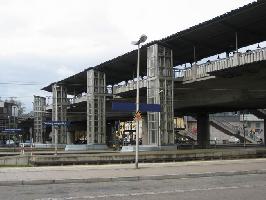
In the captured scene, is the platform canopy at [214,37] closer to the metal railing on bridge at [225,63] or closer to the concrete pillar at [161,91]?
the concrete pillar at [161,91]

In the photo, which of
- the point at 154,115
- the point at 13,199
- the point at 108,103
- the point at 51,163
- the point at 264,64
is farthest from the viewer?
the point at 108,103

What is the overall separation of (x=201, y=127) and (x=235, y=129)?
39.3 metres

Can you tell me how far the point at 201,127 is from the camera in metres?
92.2

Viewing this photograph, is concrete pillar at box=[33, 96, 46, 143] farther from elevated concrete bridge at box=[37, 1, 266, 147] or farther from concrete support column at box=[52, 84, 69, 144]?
elevated concrete bridge at box=[37, 1, 266, 147]

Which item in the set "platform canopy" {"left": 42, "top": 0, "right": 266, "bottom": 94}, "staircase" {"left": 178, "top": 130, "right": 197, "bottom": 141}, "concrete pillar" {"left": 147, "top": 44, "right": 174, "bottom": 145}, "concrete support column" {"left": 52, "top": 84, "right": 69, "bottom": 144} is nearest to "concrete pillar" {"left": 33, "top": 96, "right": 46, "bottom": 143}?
"concrete support column" {"left": 52, "top": 84, "right": 69, "bottom": 144}

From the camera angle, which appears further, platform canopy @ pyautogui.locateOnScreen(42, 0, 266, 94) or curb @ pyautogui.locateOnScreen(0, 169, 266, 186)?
platform canopy @ pyautogui.locateOnScreen(42, 0, 266, 94)

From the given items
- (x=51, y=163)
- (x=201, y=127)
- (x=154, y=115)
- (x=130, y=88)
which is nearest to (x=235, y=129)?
(x=201, y=127)

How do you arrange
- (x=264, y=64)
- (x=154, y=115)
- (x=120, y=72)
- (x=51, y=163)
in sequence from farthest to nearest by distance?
(x=120, y=72)
(x=154, y=115)
(x=264, y=64)
(x=51, y=163)

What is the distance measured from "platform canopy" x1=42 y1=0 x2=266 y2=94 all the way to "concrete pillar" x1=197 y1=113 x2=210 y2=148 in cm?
2022

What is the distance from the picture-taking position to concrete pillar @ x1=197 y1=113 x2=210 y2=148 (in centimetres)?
9150

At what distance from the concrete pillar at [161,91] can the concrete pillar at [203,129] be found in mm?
34262

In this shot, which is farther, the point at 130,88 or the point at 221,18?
the point at 130,88

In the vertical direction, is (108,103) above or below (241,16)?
below

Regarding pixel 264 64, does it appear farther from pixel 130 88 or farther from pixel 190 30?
pixel 130 88
